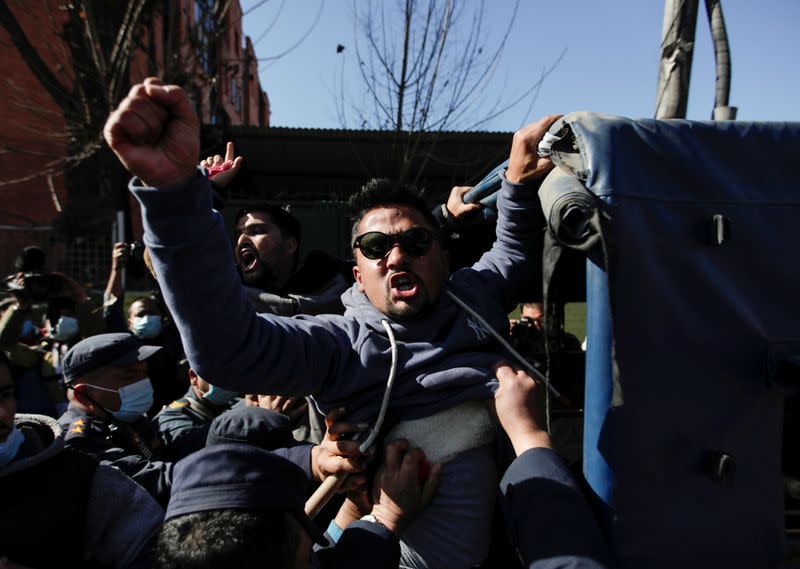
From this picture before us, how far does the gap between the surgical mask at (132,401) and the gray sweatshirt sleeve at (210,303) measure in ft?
4.84

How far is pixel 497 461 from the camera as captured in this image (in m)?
1.68

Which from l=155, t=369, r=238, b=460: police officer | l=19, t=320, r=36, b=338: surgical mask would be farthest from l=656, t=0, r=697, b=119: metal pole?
l=19, t=320, r=36, b=338: surgical mask

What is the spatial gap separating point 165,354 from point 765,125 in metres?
3.79

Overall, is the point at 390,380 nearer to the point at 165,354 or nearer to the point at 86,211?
the point at 165,354

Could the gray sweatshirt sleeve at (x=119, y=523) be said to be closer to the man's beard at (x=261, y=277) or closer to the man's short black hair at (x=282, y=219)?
the man's beard at (x=261, y=277)

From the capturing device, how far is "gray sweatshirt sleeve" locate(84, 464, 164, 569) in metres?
1.63

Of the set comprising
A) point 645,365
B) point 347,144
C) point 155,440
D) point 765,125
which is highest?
point 347,144

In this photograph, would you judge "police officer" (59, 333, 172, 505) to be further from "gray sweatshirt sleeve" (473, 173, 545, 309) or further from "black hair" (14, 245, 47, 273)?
"black hair" (14, 245, 47, 273)

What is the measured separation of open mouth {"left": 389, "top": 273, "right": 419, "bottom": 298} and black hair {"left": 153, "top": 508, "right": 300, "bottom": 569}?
75 centimetres

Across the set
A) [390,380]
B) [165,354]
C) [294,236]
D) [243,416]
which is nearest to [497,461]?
[390,380]

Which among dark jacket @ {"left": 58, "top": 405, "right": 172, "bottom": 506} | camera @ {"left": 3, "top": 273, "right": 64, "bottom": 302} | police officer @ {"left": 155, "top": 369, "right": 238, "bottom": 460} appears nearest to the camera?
dark jacket @ {"left": 58, "top": 405, "right": 172, "bottom": 506}

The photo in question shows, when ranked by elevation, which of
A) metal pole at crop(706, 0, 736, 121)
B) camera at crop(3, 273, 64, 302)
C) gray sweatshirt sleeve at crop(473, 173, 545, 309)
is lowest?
camera at crop(3, 273, 64, 302)

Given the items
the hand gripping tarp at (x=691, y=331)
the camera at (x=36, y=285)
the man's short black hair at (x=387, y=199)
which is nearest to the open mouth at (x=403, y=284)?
the man's short black hair at (x=387, y=199)

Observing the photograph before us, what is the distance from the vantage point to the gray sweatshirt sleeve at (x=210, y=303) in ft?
3.89
